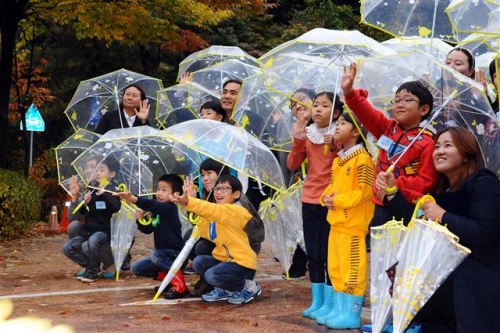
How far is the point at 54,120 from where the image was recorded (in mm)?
19078

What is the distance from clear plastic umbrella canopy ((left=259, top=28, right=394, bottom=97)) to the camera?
6621 millimetres

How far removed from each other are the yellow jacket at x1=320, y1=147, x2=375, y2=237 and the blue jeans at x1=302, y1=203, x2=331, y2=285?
0.35m

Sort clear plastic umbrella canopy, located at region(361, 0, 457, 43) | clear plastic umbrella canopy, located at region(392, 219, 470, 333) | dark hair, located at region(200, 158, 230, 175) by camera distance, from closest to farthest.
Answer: clear plastic umbrella canopy, located at region(392, 219, 470, 333) < clear plastic umbrella canopy, located at region(361, 0, 457, 43) < dark hair, located at region(200, 158, 230, 175)

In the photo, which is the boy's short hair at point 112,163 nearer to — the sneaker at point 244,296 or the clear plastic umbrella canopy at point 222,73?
the sneaker at point 244,296

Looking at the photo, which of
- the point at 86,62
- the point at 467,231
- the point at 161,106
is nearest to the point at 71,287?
the point at 161,106

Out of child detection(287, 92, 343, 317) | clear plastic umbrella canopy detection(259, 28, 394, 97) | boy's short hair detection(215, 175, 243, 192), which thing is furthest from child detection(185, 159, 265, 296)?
clear plastic umbrella canopy detection(259, 28, 394, 97)

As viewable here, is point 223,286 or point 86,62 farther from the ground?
point 86,62

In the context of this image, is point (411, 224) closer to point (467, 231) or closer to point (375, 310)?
point (467, 231)

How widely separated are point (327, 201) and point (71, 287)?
306 cm

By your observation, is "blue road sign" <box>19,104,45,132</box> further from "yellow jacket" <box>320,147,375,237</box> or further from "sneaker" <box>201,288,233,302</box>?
"yellow jacket" <box>320,147,375,237</box>

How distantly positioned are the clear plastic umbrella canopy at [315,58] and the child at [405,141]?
33.8 inches

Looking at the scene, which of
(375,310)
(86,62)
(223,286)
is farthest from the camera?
(86,62)

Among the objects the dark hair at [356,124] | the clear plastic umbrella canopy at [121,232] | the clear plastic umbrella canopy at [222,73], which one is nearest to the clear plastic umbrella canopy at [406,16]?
the dark hair at [356,124]

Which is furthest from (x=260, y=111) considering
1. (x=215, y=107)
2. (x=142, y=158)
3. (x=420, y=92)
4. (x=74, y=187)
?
(x=420, y=92)
